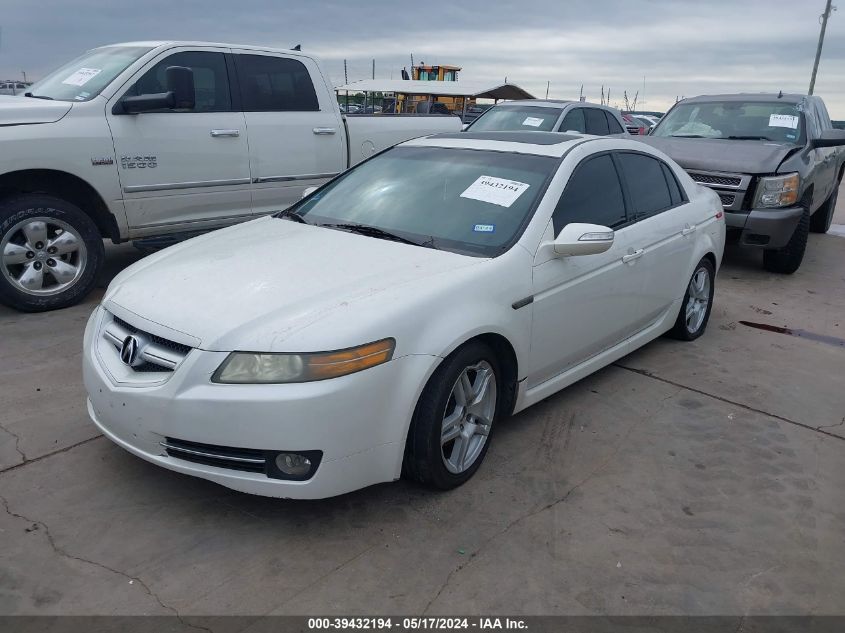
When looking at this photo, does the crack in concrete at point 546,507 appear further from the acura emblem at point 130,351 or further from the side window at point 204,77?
the side window at point 204,77

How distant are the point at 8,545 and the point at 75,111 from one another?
12.3 ft

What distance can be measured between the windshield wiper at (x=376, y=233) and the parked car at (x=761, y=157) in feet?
16.4

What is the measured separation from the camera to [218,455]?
2.73m

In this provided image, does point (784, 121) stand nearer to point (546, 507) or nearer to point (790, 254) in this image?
point (790, 254)

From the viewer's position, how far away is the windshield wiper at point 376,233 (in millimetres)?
3514

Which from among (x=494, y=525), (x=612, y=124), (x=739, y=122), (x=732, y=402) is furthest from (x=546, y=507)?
(x=612, y=124)

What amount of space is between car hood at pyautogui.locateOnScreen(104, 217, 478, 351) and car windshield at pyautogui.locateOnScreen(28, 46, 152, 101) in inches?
106

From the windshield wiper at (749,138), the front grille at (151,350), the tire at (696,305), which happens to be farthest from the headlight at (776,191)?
the front grille at (151,350)

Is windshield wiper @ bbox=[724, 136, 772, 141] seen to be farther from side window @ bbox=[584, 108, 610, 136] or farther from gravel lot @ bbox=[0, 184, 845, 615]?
gravel lot @ bbox=[0, 184, 845, 615]

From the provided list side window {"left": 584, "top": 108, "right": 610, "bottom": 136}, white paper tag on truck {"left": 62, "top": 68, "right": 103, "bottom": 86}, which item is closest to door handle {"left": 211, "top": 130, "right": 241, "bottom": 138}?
white paper tag on truck {"left": 62, "top": 68, "right": 103, "bottom": 86}

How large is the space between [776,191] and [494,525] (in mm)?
5830

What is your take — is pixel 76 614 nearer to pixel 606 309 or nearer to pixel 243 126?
pixel 606 309

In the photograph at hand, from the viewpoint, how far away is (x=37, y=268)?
17.5ft
